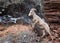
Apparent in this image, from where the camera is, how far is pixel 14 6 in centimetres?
420

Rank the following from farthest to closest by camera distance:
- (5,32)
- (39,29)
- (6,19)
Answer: (6,19) → (5,32) → (39,29)

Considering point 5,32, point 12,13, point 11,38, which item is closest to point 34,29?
point 11,38

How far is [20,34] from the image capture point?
261 centimetres

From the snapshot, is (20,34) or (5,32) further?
(5,32)

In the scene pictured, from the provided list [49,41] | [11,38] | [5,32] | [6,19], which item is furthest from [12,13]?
[49,41]

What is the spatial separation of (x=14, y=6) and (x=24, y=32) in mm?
1666

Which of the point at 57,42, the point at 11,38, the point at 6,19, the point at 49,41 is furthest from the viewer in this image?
the point at 6,19

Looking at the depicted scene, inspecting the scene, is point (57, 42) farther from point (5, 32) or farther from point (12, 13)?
point (12, 13)

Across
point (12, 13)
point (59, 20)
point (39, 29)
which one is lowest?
point (12, 13)

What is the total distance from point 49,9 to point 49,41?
353 mm

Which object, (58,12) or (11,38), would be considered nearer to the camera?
(58,12)

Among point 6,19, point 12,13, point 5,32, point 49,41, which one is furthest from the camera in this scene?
point 12,13

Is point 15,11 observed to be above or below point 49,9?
below

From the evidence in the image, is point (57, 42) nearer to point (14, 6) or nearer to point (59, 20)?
point (59, 20)
